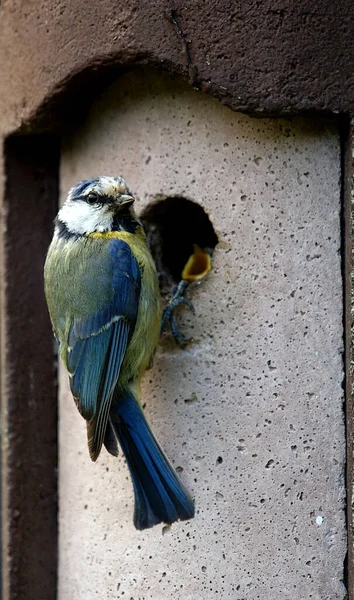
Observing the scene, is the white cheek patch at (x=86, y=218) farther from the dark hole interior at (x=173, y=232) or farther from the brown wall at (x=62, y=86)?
the brown wall at (x=62, y=86)

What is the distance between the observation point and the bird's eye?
258 cm

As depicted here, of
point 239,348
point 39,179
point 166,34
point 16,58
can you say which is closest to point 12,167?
point 39,179

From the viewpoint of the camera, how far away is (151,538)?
258 cm

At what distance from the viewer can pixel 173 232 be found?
295 centimetres

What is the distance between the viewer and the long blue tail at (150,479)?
8.05 ft

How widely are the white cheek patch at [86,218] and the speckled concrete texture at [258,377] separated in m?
0.22

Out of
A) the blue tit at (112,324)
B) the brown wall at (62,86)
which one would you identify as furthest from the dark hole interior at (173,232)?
the brown wall at (62,86)

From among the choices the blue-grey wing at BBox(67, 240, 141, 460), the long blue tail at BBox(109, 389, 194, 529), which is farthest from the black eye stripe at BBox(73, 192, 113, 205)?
the long blue tail at BBox(109, 389, 194, 529)

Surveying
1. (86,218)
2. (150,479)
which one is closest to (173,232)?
(86,218)

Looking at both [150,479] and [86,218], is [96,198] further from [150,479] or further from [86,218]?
[150,479]

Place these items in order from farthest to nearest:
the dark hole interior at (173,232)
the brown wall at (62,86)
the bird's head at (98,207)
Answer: the dark hole interior at (173,232), the bird's head at (98,207), the brown wall at (62,86)

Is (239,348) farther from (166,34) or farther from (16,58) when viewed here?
(16,58)

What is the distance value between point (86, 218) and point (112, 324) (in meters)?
0.32

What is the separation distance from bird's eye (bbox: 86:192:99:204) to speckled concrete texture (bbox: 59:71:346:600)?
0.73 feet
